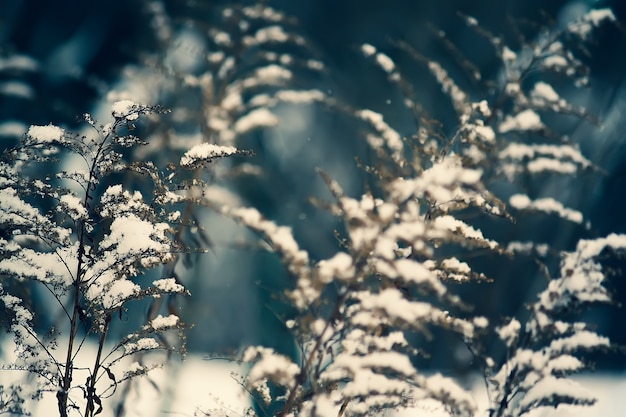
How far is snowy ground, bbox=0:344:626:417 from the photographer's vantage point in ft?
7.97

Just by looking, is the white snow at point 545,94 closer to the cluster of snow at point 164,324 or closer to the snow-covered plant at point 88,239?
the snow-covered plant at point 88,239

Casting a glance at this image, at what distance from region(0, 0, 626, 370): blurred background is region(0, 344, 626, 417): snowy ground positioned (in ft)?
0.75

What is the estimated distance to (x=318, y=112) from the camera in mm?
3334

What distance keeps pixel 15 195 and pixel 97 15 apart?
1785mm

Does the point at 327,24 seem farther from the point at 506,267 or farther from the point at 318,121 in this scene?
the point at 506,267

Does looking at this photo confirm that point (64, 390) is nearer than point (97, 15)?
Yes

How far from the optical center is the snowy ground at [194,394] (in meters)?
2.43

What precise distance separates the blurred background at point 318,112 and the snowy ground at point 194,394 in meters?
0.23

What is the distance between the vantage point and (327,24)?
3160mm

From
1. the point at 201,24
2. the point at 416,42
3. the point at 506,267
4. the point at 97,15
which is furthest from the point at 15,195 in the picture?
the point at 506,267

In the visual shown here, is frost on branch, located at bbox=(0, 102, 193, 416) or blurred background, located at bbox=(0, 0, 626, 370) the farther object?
blurred background, located at bbox=(0, 0, 626, 370)

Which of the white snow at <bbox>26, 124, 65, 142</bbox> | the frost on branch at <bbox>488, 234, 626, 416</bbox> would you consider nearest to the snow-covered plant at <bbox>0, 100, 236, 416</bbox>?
the white snow at <bbox>26, 124, 65, 142</bbox>

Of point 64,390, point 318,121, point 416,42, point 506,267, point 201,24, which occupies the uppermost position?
point 416,42

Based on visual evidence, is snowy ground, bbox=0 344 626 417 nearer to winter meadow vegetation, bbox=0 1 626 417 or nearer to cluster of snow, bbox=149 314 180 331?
winter meadow vegetation, bbox=0 1 626 417
